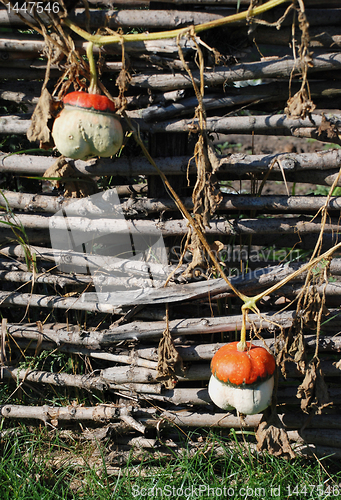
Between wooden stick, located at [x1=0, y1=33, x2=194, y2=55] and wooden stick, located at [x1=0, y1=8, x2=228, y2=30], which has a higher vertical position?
wooden stick, located at [x1=0, y1=8, x2=228, y2=30]

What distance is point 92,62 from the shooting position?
151 centimetres

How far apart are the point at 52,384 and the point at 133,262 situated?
89 centimetres

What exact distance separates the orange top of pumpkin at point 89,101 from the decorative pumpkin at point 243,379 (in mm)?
1058

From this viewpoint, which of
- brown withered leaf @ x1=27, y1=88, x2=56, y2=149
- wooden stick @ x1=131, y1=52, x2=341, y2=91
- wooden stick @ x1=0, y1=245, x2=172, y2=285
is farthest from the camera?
wooden stick @ x1=0, y1=245, x2=172, y2=285

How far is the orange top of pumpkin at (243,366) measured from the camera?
151 centimetres

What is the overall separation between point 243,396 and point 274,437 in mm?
388

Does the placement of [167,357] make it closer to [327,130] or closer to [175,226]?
[175,226]

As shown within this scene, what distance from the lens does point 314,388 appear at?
1802 millimetres

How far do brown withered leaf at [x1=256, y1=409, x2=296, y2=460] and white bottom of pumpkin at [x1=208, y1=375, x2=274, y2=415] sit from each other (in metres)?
0.24

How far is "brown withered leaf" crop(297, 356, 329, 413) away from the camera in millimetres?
1756

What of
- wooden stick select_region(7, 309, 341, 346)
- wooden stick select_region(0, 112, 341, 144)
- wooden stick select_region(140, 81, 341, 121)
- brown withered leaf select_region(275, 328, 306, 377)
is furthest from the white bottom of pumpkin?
wooden stick select_region(140, 81, 341, 121)

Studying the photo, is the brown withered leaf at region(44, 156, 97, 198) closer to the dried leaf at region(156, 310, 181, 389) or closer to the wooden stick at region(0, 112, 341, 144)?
the wooden stick at region(0, 112, 341, 144)

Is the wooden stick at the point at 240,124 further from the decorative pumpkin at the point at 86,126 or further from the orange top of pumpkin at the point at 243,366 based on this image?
the orange top of pumpkin at the point at 243,366

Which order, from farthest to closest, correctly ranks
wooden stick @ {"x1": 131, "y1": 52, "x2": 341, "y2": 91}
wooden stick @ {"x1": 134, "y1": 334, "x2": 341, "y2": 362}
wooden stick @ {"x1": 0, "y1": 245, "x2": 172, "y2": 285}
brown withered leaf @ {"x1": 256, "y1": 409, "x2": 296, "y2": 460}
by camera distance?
1. wooden stick @ {"x1": 0, "y1": 245, "x2": 172, "y2": 285}
2. wooden stick @ {"x1": 134, "y1": 334, "x2": 341, "y2": 362}
3. wooden stick @ {"x1": 131, "y1": 52, "x2": 341, "y2": 91}
4. brown withered leaf @ {"x1": 256, "y1": 409, "x2": 296, "y2": 460}
